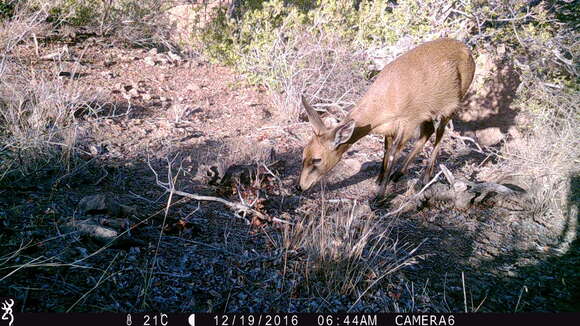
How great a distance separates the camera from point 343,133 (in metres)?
4.22

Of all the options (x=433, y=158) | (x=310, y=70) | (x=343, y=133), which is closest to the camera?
(x=343, y=133)

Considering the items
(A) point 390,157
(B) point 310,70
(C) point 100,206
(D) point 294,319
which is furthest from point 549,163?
(C) point 100,206

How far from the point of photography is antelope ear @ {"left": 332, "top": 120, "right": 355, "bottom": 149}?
4.16 m

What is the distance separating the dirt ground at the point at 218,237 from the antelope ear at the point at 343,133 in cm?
70

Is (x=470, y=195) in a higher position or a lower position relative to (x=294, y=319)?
lower

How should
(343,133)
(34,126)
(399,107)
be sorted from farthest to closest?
(399,107) → (343,133) → (34,126)

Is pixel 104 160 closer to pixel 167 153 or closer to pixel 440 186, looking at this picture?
pixel 167 153

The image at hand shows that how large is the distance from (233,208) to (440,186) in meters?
2.62

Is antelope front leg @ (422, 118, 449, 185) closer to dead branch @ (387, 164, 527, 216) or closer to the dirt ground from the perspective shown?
the dirt ground

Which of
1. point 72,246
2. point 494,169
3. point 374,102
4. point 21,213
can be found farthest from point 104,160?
point 494,169

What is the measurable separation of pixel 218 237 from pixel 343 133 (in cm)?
189

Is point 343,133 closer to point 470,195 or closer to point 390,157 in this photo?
point 390,157

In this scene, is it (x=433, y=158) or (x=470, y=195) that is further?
(x=433, y=158)

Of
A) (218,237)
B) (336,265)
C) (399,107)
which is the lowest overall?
(218,237)
